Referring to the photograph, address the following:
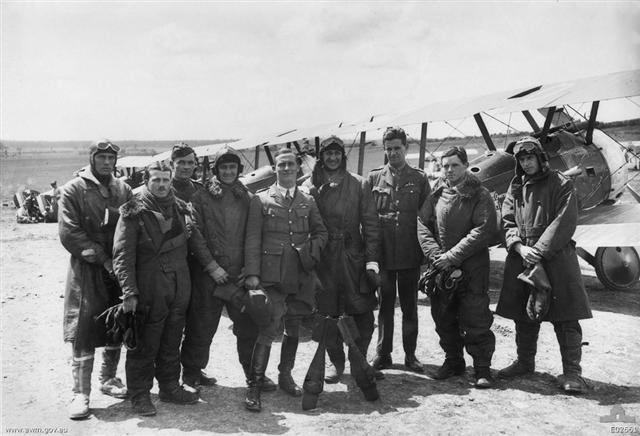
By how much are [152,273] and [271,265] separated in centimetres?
97

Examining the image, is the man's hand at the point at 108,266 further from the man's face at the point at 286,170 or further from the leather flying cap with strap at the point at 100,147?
the man's face at the point at 286,170

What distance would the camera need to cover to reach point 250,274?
4.37 meters

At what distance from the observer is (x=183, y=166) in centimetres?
480

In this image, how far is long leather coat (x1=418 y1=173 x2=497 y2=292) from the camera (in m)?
4.59

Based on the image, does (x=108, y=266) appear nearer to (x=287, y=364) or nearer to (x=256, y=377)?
(x=256, y=377)

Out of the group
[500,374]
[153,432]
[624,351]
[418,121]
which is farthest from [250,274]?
[418,121]

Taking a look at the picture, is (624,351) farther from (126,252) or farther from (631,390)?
(126,252)

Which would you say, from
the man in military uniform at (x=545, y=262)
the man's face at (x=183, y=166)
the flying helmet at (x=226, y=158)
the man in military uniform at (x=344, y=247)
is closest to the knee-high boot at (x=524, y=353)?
the man in military uniform at (x=545, y=262)

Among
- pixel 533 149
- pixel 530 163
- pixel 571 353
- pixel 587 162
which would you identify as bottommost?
pixel 571 353

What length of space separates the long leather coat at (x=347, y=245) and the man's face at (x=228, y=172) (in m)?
0.78

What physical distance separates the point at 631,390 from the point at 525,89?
22.1ft

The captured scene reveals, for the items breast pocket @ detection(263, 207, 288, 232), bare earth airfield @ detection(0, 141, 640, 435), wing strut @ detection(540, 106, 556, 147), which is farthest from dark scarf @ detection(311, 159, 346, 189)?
wing strut @ detection(540, 106, 556, 147)

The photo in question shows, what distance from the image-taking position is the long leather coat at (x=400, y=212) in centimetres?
508

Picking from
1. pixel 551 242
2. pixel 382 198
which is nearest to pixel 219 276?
pixel 382 198
